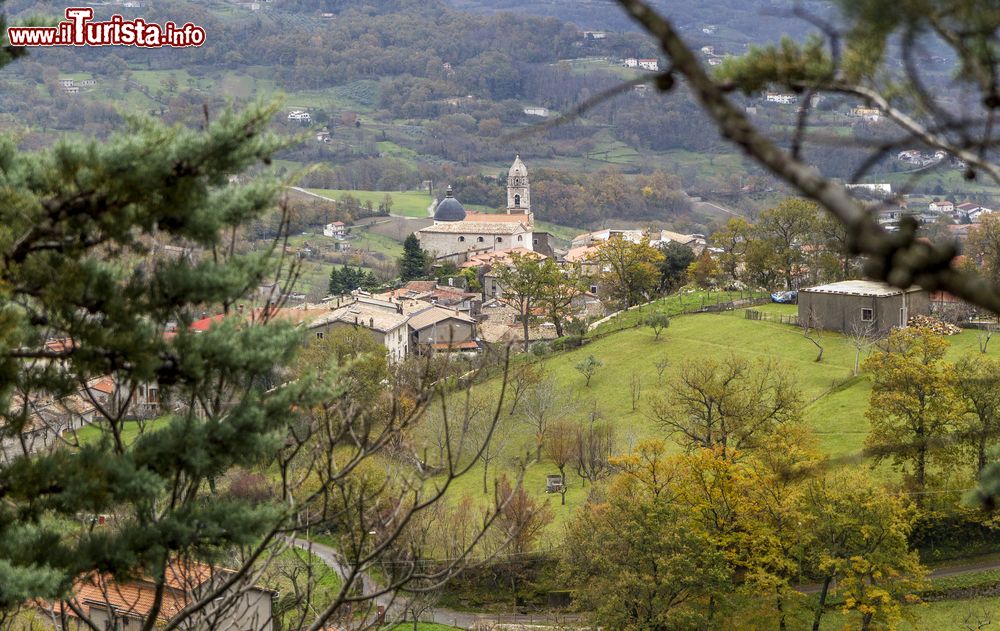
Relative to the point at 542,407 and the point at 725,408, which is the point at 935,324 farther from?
the point at 542,407

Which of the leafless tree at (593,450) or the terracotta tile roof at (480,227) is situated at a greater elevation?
the terracotta tile roof at (480,227)

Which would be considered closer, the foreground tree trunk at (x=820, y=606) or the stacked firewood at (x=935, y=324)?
the foreground tree trunk at (x=820, y=606)

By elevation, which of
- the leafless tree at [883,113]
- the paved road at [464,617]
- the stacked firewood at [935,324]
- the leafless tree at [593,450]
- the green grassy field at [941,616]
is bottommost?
the paved road at [464,617]

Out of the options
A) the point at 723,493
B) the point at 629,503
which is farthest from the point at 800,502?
the point at 629,503

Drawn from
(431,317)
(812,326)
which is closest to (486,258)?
(431,317)

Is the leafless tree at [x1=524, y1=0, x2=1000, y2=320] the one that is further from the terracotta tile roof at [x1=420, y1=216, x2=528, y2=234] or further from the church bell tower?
the church bell tower

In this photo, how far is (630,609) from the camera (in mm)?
18594

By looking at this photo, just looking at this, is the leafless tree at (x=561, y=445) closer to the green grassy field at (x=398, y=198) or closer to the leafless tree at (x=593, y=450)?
the leafless tree at (x=593, y=450)

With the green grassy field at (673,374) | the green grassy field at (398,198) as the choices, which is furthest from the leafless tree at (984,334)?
the green grassy field at (398,198)

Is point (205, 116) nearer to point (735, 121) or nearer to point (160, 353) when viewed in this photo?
point (160, 353)

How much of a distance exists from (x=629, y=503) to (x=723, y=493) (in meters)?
1.78

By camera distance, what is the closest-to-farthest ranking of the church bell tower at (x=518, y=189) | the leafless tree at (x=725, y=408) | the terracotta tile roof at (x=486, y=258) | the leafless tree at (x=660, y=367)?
1. the leafless tree at (x=725, y=408)
2. the leafless tree at (x=660, y=367)
3. the terracotta tile roof at (x=486, y=258)
4. the church bell tower at (x=518, y=189)

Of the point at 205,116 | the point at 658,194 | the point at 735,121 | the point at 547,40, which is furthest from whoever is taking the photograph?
the point at 547,40

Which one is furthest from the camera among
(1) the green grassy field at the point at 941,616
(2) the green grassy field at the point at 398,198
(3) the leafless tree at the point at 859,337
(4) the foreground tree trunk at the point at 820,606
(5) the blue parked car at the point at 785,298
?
(2) the green grassy field at the point at 398,198
